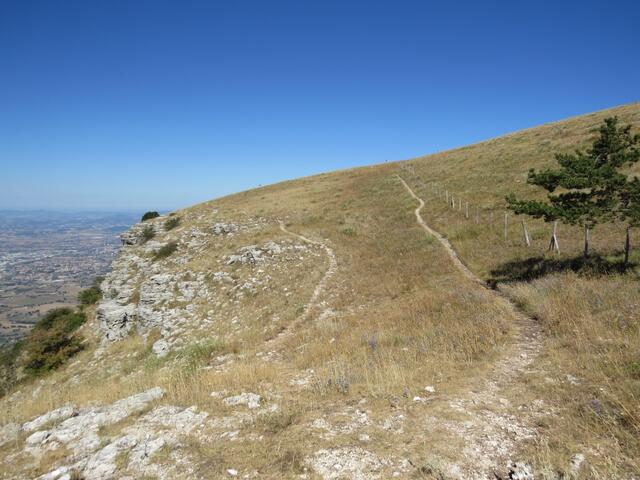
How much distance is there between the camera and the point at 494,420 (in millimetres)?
5262

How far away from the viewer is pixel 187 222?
1757 inches

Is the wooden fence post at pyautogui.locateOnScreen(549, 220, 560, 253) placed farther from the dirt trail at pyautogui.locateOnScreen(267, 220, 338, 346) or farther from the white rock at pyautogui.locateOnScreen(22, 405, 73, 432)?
the white rock at pyautogui.locateOnScreen(22, 405, 73, 432)

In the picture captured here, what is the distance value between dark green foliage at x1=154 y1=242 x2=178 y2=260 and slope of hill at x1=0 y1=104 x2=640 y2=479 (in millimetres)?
11999

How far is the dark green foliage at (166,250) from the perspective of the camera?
3338cm

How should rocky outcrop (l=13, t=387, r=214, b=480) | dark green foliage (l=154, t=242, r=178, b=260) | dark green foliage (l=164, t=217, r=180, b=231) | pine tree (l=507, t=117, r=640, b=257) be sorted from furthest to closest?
dark green foliage (l=164, t=217, r=180, b=231) → dark green foliage (l=154, t=242, r=178, b=260) → pine tree (l=507, t=117, r=640, b=257) → rocky outcrop (l=13, t=387, r=214, b=480)

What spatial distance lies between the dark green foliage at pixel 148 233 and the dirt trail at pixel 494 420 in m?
43.4

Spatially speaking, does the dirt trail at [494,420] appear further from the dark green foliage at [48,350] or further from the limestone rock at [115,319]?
the dark green foliage at [48,350]

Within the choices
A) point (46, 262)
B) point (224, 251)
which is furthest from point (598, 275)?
point (46, 262)

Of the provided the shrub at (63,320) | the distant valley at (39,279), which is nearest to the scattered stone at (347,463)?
the shrub at (63,320)

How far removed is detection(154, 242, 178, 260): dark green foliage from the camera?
33.4 m

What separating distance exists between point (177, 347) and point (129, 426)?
1145 centimetres

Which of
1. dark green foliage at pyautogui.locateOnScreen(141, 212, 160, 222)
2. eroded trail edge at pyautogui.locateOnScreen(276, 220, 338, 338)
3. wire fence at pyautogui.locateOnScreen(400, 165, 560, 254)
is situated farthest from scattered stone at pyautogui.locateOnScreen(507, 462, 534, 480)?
dark green foliage at pyautogui.locateOnScreen(141, 212, 160, 222)

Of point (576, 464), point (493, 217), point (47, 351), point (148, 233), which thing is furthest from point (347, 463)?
point (148, 233)

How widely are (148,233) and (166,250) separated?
12267 mm
